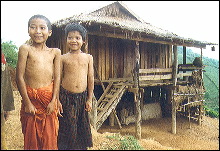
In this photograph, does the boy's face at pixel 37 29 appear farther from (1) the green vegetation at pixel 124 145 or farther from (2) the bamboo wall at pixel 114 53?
(2) the bamboo wall at pixel 114 53

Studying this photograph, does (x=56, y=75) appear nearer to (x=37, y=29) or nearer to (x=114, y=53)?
(x=37, y=29)

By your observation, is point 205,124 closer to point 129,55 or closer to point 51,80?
point 129,55

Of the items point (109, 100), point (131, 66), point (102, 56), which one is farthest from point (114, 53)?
point (109, 100)

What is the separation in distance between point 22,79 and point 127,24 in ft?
20.3

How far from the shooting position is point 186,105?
11492mm

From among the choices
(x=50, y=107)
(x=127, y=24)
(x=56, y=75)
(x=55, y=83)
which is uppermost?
(x=127, y=24)

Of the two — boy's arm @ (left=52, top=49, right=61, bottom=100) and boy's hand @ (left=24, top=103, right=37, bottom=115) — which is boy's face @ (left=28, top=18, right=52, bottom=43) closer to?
boy's arm @ (left=52, top=49, right=61, bottom=100)

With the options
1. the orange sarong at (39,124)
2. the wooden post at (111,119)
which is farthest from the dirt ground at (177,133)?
the orange sarong at (39,124)

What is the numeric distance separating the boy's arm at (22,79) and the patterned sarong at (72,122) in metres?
0.57

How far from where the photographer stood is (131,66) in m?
9.92

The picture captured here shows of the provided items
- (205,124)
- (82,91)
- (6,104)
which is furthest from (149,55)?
(6,104)

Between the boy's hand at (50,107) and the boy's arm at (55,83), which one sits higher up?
the boy's arm at (55,83)

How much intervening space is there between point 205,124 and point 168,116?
Result: 2.10 meters

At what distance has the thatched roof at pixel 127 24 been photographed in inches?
264
